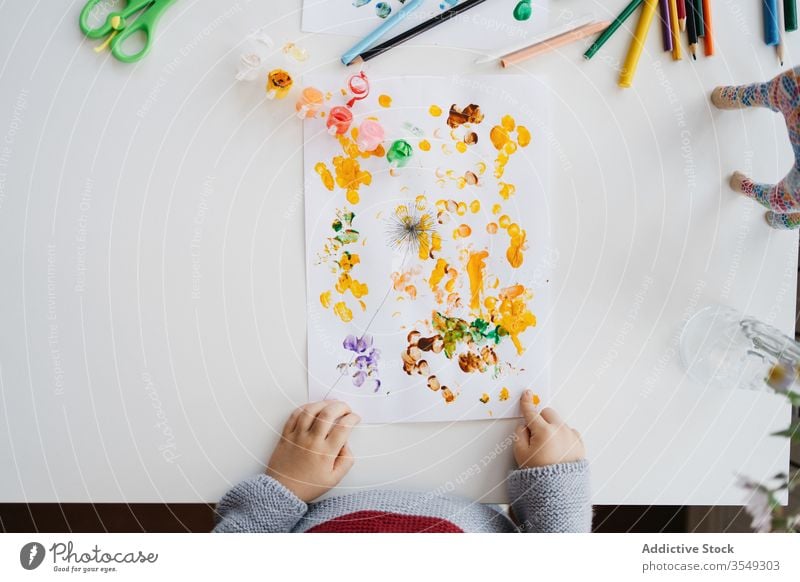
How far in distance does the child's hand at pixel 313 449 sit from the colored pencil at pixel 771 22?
585mm

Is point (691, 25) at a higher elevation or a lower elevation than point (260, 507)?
higher

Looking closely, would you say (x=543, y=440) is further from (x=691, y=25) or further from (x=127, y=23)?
(x=127, y=23)

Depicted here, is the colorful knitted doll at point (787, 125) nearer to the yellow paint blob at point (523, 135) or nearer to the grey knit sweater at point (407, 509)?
the yellow paint blob at point (523, 135)

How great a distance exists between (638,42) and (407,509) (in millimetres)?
537

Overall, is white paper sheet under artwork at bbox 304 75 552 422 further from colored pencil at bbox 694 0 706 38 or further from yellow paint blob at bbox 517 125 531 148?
colored pencil at bbox 694 0 706 38

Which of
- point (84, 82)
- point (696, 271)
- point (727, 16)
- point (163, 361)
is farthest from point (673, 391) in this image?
point (84, 82)

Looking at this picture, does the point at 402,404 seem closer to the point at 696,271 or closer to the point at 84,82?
the point at 696,271

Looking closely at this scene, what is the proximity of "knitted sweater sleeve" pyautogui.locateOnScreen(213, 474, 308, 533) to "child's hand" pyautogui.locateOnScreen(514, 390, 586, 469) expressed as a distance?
0.24m

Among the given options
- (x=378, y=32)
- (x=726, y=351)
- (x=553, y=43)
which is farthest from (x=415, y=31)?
(x=726, y=351)

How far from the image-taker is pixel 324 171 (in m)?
0.63

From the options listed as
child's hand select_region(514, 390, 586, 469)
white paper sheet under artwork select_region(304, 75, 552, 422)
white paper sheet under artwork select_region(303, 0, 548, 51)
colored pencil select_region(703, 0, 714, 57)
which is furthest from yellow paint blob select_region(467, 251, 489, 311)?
colored pencil select_region(703, 0, 714, 57)

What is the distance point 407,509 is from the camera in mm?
630

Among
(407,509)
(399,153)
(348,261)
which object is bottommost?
(407,509)
